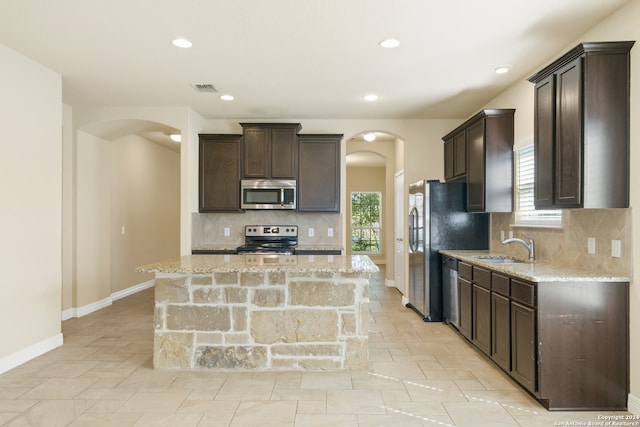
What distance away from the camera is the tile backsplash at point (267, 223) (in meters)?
5.89

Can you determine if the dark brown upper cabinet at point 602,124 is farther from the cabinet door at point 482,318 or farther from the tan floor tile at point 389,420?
the tan floor tile at point 389,420

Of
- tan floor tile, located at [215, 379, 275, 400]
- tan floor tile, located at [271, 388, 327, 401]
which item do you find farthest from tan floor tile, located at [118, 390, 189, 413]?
tan floor tile, located at [271, 388, 327, 401]

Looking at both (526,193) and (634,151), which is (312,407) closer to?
(634,151)

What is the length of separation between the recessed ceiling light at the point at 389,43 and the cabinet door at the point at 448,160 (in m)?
2.29

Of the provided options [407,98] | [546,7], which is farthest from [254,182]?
[546,7]

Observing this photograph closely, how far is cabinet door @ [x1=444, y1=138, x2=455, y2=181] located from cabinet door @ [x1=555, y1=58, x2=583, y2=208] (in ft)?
7.67

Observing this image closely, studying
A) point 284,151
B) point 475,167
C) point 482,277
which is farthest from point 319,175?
point 482,277

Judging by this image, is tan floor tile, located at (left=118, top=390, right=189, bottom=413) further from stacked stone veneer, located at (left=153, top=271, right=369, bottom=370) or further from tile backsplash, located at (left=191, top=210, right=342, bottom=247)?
tile backsplash, located at (left=191, top=210, right=342, bottom=247)

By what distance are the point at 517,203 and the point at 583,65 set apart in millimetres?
1813

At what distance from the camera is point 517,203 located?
424 centimetres

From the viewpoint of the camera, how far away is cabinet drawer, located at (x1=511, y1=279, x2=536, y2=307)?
9.09 ft

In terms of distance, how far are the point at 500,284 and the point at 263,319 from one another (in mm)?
1931

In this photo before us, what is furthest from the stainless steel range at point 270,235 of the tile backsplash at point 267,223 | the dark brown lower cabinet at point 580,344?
the dark brown lower cabinet at point 580,344

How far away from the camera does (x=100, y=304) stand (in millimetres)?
5695
